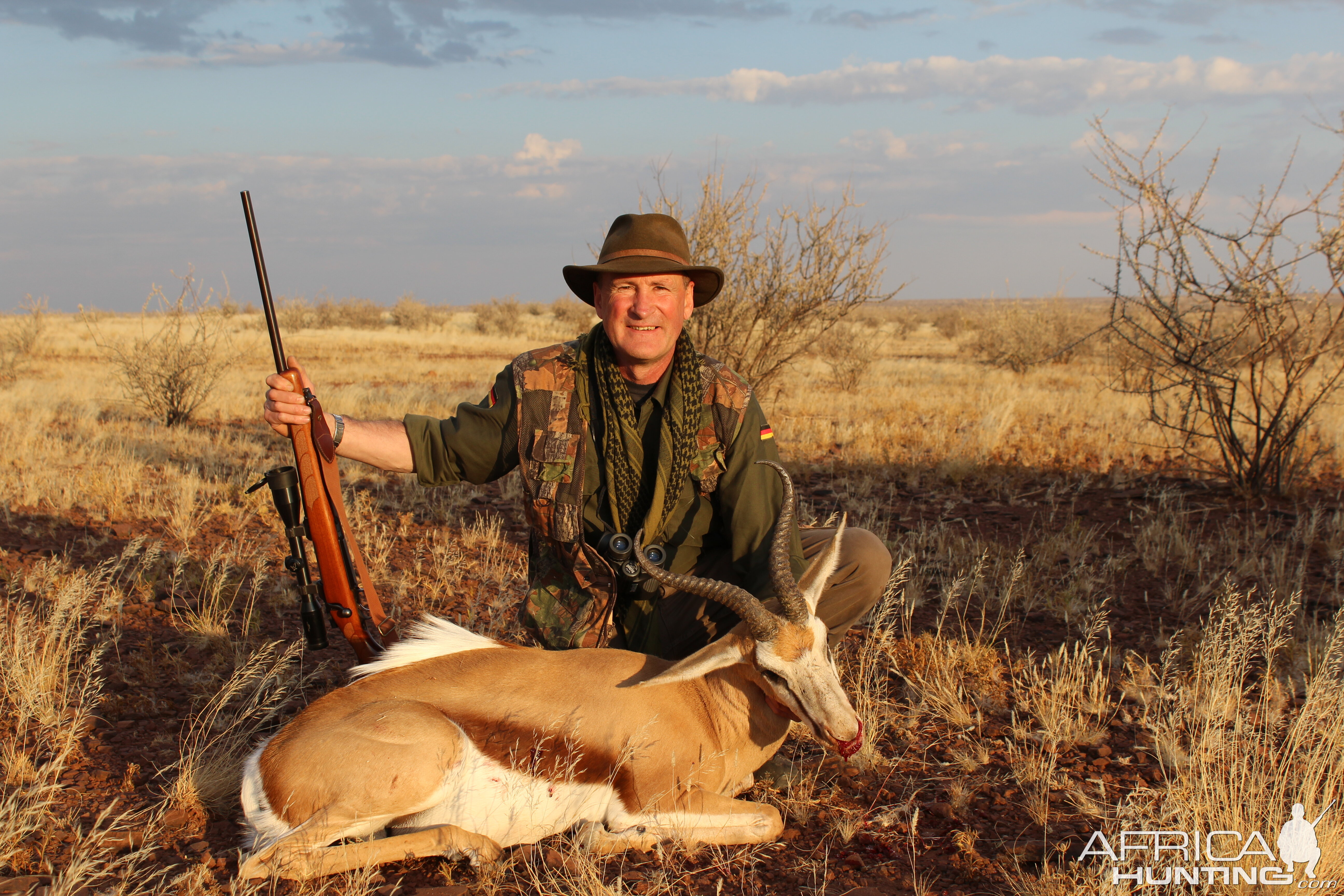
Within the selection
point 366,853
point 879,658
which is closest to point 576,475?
point 366,853

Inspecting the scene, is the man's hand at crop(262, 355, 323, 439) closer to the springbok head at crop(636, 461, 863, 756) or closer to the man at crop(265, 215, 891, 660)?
the man at crop(265, 215, 891, 660)

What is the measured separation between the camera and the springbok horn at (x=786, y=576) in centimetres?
325

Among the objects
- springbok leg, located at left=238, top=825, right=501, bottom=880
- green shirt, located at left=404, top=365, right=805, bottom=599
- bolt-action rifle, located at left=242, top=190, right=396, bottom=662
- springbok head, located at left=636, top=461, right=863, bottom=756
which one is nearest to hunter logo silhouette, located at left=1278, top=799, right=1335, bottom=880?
springbok head, located at left=636, top=461, right=863, bottom=756

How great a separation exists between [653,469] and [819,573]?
105 centimetres

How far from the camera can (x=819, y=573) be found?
3631mm

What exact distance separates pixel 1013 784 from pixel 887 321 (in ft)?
135

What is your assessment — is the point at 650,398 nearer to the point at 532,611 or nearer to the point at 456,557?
the point at 532,611

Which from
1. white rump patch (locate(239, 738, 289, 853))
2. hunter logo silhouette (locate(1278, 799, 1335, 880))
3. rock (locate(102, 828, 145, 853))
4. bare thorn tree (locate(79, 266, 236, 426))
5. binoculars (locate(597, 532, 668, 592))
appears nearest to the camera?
hunter logo silhouette (locate(1278, 799, 1335, 880))

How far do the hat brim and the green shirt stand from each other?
0.54 m

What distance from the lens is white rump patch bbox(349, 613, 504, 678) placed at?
338cm

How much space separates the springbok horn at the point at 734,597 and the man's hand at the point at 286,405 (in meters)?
1.62

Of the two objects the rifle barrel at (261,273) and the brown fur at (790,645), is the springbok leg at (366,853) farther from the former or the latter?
the rifle barrel at (261,273)

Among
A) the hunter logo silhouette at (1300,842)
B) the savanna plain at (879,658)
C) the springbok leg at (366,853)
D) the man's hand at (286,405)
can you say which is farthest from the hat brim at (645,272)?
the hunter logo silhouette at (1300,842)

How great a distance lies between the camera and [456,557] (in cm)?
649
